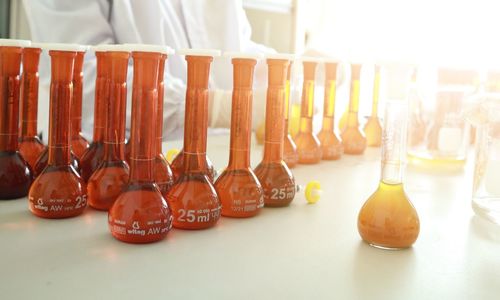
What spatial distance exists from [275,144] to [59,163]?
0.27m

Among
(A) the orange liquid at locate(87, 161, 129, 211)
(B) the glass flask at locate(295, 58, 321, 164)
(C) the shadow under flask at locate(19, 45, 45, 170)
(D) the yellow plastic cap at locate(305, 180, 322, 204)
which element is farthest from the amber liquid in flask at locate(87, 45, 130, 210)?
(B) the glass flask at locate(295, 58, 321, 164)

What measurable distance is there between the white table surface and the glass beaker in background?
2 centimetres

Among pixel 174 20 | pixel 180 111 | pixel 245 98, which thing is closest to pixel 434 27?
pixel 174 20

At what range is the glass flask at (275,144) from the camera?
68 centimetres

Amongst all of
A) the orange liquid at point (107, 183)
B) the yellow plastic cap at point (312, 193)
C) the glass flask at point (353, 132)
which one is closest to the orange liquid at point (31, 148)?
the orange liquid at point (107, 183)

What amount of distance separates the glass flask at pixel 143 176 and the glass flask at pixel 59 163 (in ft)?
0.27

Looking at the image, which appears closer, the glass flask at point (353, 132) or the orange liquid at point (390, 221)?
the orange liquid at point (390, 221)

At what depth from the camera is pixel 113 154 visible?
63 cm

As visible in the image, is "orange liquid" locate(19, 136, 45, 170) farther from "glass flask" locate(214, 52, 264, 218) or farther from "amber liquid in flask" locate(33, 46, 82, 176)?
"glass flask" locate(214, 52, 264, 218)

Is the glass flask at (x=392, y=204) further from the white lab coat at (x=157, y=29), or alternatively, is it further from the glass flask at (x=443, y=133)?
the white lab coat at (x=157, y=29)

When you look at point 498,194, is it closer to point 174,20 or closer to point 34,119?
point 34,119

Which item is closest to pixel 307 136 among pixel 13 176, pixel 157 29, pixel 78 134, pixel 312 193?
pixel 312 193

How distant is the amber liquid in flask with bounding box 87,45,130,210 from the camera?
0.61m

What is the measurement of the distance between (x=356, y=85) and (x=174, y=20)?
27.3 inches
